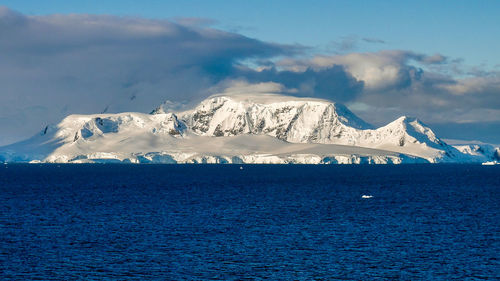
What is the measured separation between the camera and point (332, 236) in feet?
260

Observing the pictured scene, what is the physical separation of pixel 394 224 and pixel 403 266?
30948 millimetres

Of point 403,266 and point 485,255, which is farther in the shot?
point 485,255

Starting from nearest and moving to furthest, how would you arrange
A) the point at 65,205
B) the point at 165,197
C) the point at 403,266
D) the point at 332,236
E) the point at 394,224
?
the point at 403,266 < the point at 332,236 < the point at 394,224 < the point at 65,205 < the point at 165,197

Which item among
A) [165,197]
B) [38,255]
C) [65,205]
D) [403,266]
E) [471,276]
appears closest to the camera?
[471,276]

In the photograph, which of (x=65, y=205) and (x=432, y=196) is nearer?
(x=65, y=205)

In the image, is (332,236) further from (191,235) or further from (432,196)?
(432,196)

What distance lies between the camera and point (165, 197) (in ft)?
470

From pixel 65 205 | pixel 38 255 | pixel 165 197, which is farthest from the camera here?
pixel 165 197

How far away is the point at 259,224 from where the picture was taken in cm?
9169

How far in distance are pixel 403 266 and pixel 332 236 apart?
18.5 meters

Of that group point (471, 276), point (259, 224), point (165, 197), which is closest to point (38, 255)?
point (259, 224)

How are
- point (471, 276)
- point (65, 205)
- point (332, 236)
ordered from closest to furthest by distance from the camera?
point (471, 276) < point (332, 236) < point (65, 205)

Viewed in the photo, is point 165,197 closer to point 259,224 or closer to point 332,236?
point 259,224

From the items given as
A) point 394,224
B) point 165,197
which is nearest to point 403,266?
point 394,224
